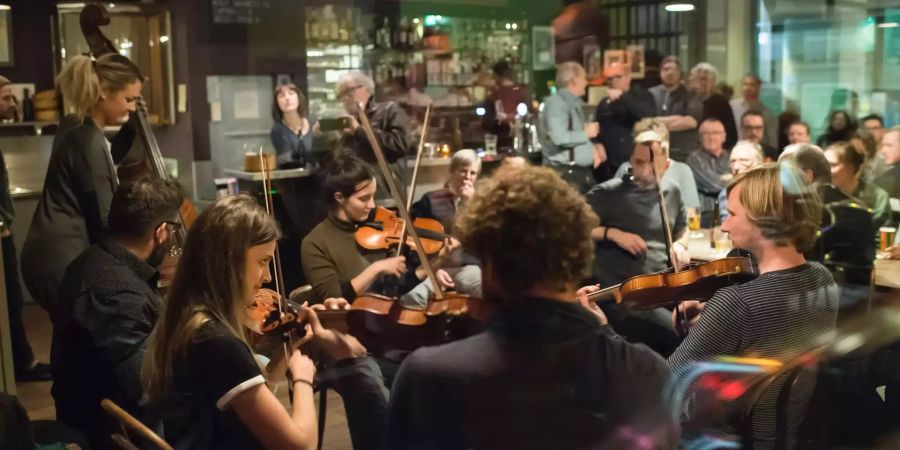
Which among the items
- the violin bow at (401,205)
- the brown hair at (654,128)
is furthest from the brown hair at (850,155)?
the violin bow at (401,205)

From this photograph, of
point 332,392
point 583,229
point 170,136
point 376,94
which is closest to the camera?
point 583,229

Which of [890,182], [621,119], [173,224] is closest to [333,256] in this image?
[173,224]

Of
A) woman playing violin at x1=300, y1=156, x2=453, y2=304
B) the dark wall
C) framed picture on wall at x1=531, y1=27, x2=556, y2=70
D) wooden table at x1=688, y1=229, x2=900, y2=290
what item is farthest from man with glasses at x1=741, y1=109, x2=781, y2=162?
the dark wall

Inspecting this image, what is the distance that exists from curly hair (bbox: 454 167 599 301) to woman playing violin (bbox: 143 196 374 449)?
0.43 metres

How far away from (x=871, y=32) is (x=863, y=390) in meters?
2.75

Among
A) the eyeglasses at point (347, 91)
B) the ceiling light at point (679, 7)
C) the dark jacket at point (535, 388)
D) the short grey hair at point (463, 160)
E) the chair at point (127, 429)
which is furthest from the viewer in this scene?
the ceiling light at point (679, 7)

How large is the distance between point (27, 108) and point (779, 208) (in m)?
3.29

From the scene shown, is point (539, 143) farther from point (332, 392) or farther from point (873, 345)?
point (332, 392)

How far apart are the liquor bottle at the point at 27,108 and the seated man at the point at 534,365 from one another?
3.23m

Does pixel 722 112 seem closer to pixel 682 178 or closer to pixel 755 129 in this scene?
pixel 755 129

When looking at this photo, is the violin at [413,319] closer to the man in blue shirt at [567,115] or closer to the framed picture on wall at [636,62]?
the man in blue shirt at [567,115]

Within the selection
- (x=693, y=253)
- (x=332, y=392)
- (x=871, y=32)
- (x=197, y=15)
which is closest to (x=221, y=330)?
(x=332, y=392)

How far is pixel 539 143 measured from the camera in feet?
11.2

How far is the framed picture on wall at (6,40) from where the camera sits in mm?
3953
